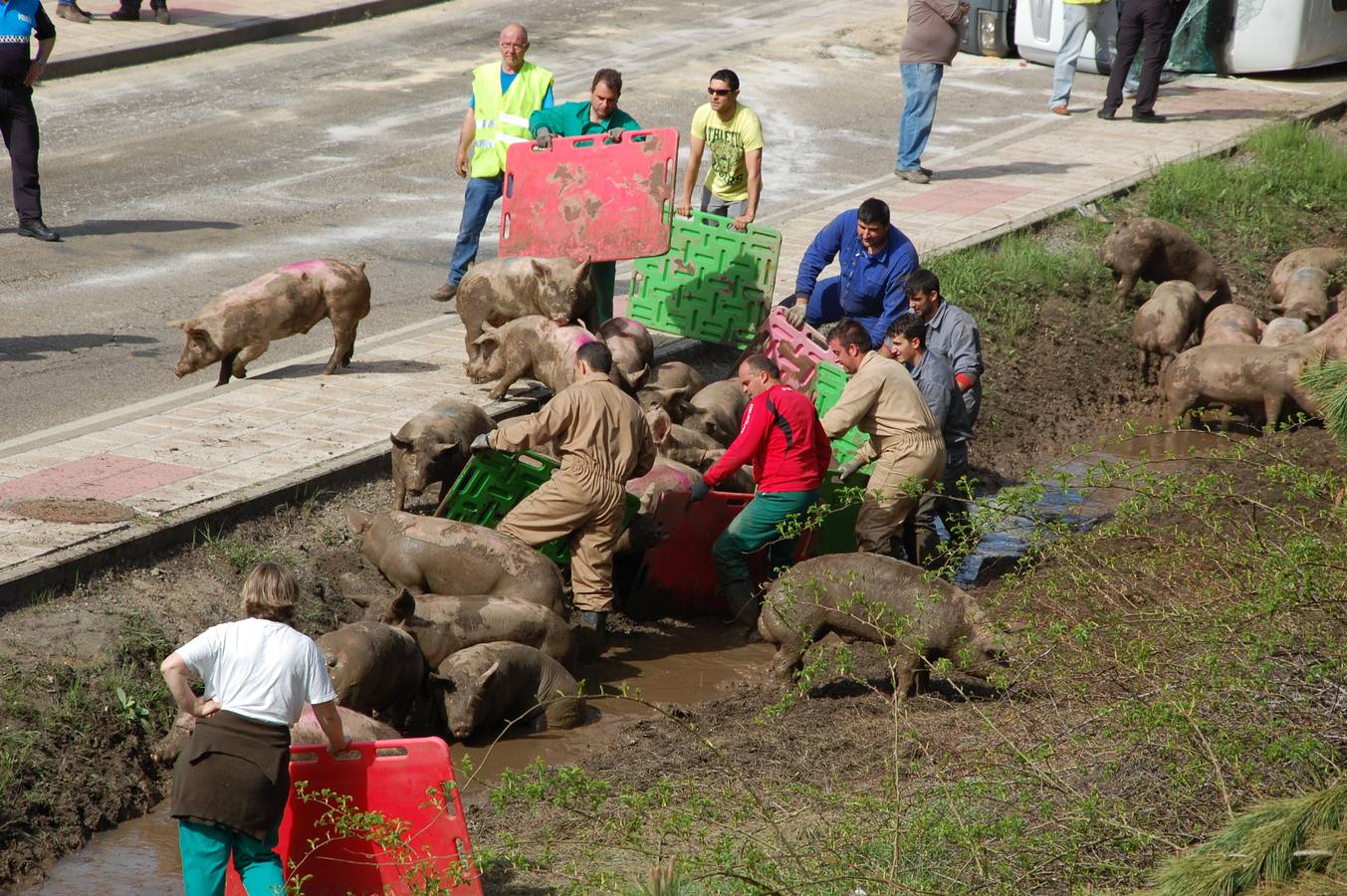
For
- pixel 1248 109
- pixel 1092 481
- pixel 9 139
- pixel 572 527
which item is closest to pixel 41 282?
pixel 9 139

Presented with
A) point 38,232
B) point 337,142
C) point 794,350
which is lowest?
point 794,350

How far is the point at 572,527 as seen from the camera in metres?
8.88

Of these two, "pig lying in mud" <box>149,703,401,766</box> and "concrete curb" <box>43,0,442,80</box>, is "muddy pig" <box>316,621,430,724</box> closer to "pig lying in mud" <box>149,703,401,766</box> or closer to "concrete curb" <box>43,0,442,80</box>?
"pig lying in mud" <box>149,703,401,766</box>

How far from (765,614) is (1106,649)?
2.38 metres

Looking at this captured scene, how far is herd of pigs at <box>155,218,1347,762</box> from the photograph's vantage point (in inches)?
304

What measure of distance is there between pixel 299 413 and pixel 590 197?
2585mm

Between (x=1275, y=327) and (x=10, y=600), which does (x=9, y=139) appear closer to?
(x=10, y=600)

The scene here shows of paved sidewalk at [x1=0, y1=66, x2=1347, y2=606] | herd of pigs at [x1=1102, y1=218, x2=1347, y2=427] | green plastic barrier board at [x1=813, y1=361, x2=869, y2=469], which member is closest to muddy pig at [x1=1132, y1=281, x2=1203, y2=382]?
herd of pigs at [x1=1102, y1=218, x2=1347, y2=427]

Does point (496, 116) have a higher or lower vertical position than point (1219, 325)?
higher

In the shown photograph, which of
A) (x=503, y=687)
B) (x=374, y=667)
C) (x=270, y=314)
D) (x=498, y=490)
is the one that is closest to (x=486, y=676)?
(x=503, y=687)

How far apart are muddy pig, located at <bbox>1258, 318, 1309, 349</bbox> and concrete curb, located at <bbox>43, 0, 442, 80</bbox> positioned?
45.8 ft

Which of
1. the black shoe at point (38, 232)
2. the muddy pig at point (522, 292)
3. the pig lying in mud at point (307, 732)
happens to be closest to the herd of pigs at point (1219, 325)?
the muddy pig at point (522, 292)

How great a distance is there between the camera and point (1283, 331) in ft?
44.3

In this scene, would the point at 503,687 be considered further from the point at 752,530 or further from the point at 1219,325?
the point at 1219,325
